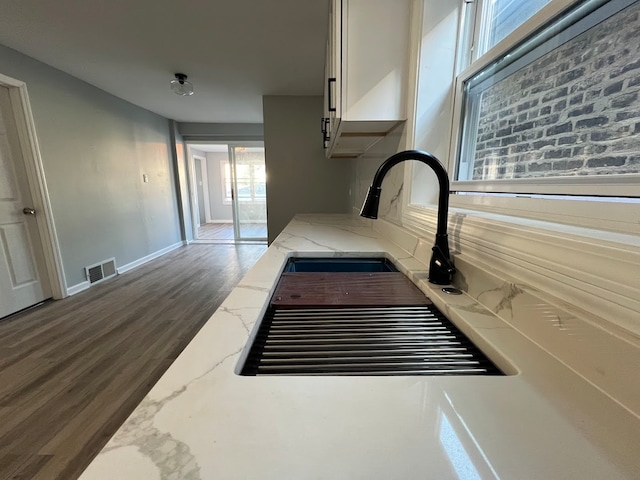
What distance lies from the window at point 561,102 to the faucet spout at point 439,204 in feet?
0.84

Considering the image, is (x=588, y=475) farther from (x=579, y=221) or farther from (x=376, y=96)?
(x=376, y=96)

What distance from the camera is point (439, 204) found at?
0.78 metres

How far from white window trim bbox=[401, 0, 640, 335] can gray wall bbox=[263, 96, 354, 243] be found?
2720 mm

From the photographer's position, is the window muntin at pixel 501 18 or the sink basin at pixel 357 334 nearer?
the sink basin at pixel 357 334

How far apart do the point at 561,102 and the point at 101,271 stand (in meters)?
4.18

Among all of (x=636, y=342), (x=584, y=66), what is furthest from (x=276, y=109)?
(x=636, y=342)

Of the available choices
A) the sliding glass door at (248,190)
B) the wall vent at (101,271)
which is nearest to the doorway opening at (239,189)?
the sliding glass door at (248,190)

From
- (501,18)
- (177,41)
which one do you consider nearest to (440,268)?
(501,18)

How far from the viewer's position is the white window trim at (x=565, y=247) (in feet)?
1.28

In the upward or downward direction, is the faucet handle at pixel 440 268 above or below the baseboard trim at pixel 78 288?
above

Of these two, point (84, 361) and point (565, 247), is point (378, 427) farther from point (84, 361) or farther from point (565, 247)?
point (84, 361)

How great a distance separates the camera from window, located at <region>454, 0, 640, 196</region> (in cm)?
60

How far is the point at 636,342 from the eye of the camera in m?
0.36

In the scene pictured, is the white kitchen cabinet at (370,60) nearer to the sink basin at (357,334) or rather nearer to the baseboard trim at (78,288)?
the sink basin at (357,334)
